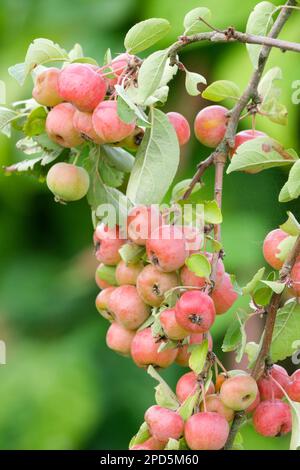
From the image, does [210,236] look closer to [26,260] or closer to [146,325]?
[146,325]

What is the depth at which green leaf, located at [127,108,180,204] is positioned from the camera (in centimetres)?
53

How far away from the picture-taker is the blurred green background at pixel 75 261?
1.46m

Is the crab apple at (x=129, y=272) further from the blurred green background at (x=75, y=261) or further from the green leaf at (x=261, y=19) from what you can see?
the blurred green background at (x=75, y=261)

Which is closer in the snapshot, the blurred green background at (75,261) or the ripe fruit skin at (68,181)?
the ripe fruit skin at (68,181)

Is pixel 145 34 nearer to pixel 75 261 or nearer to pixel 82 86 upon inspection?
pixel 82 86

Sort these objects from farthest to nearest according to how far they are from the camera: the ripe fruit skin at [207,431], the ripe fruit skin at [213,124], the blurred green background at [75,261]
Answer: the blurred green background at [75,261] → the ripe fruit skin at [213,124] → the ripe fruit skin at [207,431]

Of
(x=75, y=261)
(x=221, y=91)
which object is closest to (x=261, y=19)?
(x=221, y=91)

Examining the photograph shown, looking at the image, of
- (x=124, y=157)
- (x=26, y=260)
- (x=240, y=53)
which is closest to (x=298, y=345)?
(x=124, y=157)

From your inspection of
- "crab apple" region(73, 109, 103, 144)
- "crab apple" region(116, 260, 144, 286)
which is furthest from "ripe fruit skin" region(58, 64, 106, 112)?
"crab apple" region(116, 260, 144, 286)

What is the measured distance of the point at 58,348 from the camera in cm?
166

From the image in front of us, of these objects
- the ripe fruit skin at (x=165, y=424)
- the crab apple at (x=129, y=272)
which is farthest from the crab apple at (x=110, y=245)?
the ripe fruit skin at (x=165, y=424)

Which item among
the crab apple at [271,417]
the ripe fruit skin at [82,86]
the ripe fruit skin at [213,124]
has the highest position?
the ripe fruit skin at [82,86]

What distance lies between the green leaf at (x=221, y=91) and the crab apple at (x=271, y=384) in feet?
0.62
